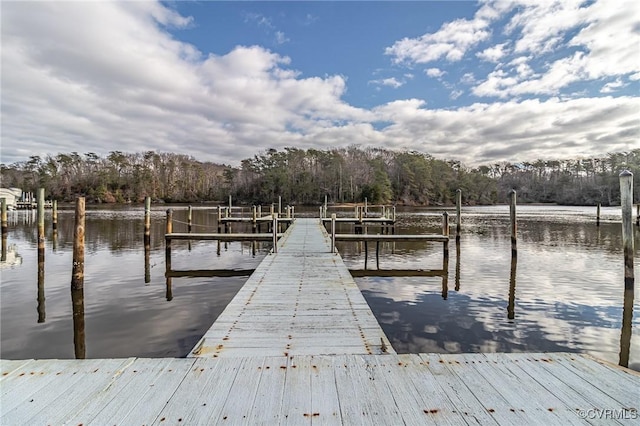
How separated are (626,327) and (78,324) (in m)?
10.4

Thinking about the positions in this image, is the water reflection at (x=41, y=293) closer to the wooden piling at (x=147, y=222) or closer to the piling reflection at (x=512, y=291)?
the wooden piling at (x=147, y=222)

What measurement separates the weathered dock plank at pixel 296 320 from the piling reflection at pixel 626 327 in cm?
429

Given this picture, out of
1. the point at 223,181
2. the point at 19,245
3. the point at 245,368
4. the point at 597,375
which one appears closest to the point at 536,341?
the point at 597,375

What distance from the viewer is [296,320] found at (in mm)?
4121

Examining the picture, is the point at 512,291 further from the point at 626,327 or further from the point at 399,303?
the point at 399,303

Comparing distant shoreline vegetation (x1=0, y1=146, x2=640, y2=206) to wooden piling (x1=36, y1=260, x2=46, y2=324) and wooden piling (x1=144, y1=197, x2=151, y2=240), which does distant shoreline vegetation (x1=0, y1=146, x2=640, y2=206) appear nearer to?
wooden piling (x1=144, y1=197, x2=151, y2=240)

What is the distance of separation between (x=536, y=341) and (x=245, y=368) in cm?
545

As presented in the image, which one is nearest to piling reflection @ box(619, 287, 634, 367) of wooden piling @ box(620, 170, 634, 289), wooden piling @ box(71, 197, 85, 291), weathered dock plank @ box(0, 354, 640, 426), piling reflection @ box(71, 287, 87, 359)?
wooden piling @ box(620, 170, 634, 289)

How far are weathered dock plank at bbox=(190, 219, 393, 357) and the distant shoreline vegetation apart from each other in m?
56.2

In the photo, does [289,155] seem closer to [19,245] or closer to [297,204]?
[297,204]

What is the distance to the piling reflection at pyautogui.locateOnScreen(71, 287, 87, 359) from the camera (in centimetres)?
559

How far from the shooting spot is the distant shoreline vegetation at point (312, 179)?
2574 inches

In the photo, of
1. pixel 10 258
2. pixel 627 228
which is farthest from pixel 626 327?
pixel 10 258

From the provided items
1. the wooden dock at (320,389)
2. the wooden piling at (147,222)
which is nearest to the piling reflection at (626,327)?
the wooden dock at (320,389)
